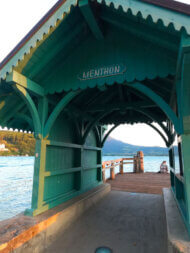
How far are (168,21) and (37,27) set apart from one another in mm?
2631

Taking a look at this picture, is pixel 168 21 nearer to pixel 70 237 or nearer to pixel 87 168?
pixel 70 237

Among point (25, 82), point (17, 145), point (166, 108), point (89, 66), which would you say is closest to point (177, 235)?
point (166, 108)

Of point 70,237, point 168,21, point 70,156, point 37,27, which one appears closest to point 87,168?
point 70,156

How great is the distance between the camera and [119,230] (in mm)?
4305

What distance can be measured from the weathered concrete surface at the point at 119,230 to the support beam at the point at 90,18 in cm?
502

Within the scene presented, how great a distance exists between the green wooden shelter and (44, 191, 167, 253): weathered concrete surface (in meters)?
0.90

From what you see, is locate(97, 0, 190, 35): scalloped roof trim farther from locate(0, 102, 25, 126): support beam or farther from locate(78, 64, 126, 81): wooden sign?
locate(0, 102, 25, 126): support beam

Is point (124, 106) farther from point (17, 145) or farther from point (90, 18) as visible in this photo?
point (17, 145)

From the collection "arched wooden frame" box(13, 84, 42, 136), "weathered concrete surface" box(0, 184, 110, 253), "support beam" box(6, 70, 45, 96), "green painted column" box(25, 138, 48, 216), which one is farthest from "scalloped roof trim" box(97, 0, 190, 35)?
"weathered concrete surface" box(0, 184, 110, 253)

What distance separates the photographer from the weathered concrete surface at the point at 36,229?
2.87m

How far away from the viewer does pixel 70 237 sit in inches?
154

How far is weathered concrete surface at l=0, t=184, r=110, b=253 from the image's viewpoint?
113 inches

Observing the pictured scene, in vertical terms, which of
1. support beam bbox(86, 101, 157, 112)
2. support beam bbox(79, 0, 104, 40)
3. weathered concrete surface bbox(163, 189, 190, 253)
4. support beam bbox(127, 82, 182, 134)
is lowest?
weathered concrete surface bbox(163, 189, 190, 253)

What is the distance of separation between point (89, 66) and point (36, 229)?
397cm
